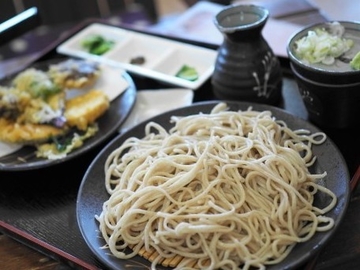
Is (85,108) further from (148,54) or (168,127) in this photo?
(148,54)

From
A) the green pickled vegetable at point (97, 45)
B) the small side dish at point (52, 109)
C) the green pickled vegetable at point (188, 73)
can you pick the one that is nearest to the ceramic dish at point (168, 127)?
the small side dish at point (52, 109)

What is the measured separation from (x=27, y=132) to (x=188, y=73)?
1.82 feet

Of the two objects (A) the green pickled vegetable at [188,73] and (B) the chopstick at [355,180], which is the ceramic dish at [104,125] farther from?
(B) the chopstick at [355,180]

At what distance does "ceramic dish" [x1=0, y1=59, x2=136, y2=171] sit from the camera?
1462 millimetres

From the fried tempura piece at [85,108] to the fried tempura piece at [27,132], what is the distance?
0.05 meters

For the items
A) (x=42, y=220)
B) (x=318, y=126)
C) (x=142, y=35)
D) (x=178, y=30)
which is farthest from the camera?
(x=178, y=30)

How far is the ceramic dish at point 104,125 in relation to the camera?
4.80 feet

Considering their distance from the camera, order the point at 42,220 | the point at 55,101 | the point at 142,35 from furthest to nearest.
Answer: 1. the point at 142,35
2. the point at 55,101
3. the point at 42,220

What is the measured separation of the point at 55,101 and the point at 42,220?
438 mm

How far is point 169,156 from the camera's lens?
1.25 m

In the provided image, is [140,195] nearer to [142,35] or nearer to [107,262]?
[107,262]

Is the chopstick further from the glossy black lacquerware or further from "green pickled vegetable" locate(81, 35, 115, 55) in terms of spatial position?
"green pickled vegetable" locate(81, 35, 115, 55)

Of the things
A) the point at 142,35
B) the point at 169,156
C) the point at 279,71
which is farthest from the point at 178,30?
the point at 169,156

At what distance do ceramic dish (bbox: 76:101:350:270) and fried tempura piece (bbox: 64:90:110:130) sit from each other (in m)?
0.17
